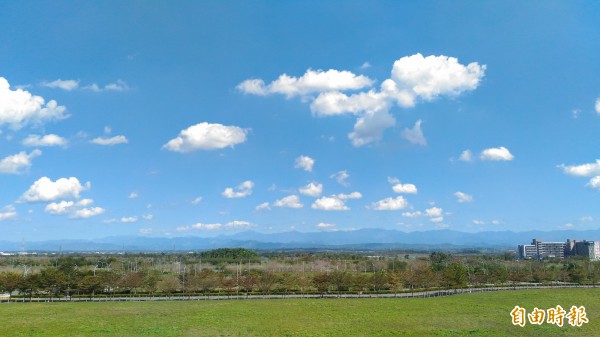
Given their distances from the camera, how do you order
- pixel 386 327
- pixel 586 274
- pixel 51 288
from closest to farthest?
pixel 386 327 < pixel 51 288 < pixel 586 274

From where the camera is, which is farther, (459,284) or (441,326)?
(459,284)

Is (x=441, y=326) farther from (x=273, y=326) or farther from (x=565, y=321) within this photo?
(x=273, y=326)

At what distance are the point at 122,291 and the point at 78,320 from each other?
35356 mm

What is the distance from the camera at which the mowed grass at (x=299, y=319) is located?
37094 millimetres

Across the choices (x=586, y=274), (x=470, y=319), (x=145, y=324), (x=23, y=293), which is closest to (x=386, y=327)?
(x=470, y=319)

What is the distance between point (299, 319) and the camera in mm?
44844

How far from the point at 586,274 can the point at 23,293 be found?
107050 millimetres

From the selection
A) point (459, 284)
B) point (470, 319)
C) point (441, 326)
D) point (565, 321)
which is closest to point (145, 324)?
point (441, 326)

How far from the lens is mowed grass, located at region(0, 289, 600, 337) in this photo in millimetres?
37094

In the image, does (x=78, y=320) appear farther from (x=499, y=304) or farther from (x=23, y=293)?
(x=499, y=304)

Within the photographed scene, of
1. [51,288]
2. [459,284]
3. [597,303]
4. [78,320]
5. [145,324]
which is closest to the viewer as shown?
[145,324]

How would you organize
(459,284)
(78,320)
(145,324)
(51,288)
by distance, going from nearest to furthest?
(145,324), (78,320), (51,288), (459,284)

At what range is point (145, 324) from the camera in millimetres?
42156

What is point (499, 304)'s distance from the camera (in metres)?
55.2
